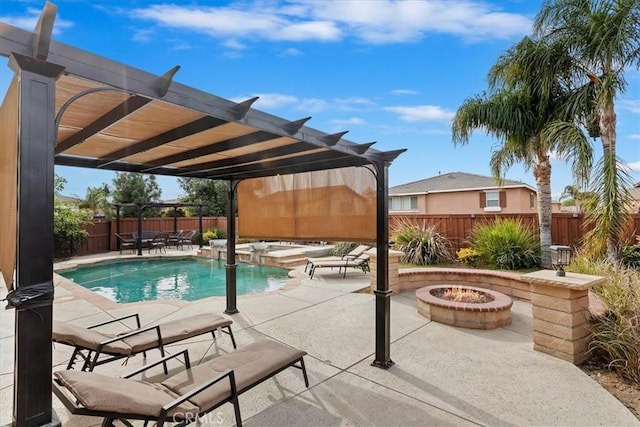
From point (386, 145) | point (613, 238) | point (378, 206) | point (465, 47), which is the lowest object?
point (613, 238)

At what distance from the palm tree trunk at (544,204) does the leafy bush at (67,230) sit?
58.9ft

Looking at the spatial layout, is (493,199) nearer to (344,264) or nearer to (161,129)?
(344,264)

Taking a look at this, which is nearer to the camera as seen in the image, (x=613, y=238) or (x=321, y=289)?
(x=613, y=238)

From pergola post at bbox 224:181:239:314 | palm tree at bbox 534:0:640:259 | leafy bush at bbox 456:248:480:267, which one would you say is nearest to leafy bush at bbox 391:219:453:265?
leafy bush at bbox 456:248:480:267

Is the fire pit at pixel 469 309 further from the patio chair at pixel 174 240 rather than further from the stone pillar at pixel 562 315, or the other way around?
the patio chair at pixel 174 240

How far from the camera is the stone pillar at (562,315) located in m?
3.85

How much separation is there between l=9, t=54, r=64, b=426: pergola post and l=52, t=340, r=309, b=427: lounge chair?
1.28 ft

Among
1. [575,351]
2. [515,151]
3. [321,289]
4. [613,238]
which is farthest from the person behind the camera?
[515,151]

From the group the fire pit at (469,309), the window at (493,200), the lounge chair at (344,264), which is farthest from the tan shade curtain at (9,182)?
the window at (493,200)

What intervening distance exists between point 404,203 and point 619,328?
71.4 feet

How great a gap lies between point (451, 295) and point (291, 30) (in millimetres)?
6343

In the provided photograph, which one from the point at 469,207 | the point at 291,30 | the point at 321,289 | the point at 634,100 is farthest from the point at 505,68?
the point at 469,207

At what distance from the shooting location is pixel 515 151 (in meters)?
10.1

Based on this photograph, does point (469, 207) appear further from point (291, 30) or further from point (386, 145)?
point (386, 145)
